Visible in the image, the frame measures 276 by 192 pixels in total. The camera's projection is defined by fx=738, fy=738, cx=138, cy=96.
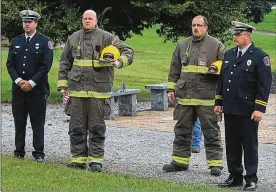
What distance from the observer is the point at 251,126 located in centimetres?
869

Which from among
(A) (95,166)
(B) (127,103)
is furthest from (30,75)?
(B) (127,103)

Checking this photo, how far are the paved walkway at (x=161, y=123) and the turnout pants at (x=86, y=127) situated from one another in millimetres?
4328

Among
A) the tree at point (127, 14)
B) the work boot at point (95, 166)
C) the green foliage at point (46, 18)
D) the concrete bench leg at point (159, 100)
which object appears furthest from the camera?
the tree at point (127, 14)

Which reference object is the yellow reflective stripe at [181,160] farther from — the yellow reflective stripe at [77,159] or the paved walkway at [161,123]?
the paved walkway at [161,123]

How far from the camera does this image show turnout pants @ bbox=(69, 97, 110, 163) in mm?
9891

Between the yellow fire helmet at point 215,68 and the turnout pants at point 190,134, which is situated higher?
the yellow fire helmet at point 215,68

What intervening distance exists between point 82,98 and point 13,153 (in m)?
1.83

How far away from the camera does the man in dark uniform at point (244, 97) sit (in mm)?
8588

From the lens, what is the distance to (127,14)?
19547mm

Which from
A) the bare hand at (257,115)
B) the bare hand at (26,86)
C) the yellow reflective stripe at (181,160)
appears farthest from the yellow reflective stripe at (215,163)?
the bare hand at (26,86)

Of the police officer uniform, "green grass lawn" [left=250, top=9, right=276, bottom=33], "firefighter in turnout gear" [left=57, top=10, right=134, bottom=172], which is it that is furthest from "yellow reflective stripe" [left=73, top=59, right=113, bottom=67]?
"green grass lawn" [left=250, top=9, right=276, bottom=33]

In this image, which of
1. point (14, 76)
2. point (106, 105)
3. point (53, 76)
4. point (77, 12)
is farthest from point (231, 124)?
point (53, 76)

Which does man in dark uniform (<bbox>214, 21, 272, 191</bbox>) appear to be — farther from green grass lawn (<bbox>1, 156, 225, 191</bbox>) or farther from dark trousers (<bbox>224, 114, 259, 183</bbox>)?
green grass lawn (<bbox>1, 156, 225, 191</bbox>)

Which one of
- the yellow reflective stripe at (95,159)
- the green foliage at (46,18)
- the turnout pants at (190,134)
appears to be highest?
the green foliage at (46,18)
